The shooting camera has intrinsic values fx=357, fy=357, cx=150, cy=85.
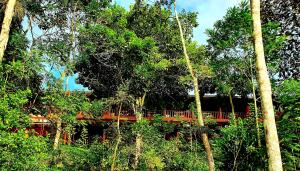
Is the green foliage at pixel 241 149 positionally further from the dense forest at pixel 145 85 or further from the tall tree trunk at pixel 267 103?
the tall tree trunk at pixel 267 103

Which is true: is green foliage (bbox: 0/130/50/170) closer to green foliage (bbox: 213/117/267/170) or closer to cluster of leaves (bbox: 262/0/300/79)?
green foliage (bbox: 213/117/267/170)

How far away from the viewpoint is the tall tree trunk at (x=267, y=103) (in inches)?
280

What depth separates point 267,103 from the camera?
7.49 m

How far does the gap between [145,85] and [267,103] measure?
637 inches

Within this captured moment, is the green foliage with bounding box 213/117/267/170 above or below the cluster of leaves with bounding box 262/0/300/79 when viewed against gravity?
below

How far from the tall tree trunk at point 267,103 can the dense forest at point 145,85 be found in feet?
0.07

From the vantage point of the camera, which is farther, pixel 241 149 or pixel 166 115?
pixel 166 115

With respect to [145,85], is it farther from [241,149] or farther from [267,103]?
[267,103]

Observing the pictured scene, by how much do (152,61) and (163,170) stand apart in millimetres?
7776

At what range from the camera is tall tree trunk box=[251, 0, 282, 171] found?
711 centimetres

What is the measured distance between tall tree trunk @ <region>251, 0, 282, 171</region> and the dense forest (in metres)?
0.02

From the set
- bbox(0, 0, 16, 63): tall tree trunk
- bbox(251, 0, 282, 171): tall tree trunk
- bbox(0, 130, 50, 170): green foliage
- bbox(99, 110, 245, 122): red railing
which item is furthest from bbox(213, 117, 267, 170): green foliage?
bbox(99, 110, 245, 122): red railing

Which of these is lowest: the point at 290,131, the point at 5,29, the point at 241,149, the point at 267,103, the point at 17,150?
the point at 241,149

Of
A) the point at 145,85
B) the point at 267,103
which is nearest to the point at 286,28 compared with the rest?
the point at 145,85
